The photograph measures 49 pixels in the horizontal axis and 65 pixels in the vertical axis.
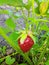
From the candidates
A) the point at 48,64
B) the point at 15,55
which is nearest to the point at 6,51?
the point at 15,55

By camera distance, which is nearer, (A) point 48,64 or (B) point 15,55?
(A) point 48,64

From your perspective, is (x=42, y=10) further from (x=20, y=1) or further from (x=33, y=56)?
(x=33, y=56)

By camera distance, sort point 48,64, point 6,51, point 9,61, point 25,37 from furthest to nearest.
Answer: point 6,51, point 9,61, point 48,64, point 25,37

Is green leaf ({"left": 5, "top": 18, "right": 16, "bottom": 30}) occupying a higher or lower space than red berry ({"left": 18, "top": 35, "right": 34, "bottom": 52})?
higher

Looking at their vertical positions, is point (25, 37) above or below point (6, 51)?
above

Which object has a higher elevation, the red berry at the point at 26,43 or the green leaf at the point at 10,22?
the green leaf at the point at 10,22

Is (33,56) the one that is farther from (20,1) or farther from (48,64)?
(20,1)

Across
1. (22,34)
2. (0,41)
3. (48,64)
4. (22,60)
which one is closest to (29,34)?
(22,34)

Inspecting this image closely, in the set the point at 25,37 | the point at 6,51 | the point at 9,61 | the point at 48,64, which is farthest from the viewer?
the point at 6,51

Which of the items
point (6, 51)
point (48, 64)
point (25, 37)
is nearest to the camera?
point (25, 37)

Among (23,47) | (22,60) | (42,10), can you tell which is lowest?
(22,60)
